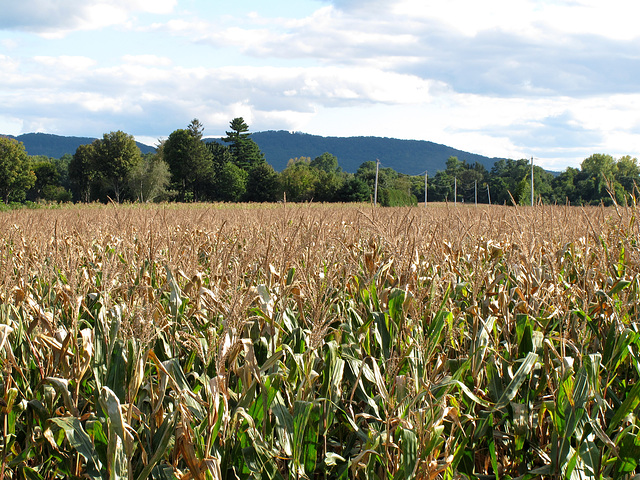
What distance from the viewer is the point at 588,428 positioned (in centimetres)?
192

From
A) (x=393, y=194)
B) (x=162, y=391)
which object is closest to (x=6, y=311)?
(x=162, y=391)

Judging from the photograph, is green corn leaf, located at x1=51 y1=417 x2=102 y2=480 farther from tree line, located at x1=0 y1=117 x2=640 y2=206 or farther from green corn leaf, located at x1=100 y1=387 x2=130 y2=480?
tree line, located at x1=0 y1=117 x2=640 y2=206

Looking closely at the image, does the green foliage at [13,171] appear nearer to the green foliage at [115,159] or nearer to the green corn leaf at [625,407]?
the green foliage at [115,159]

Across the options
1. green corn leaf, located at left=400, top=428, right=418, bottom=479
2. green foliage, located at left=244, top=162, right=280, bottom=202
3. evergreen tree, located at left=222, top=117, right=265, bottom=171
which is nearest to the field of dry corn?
green corn leaf, located at left=400, top=428, right=418, bottom=479

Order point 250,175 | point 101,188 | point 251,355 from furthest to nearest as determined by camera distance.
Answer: point 250,175 → point 101,188 → point 251,355

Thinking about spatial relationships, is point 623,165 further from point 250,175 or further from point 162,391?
point 162,391

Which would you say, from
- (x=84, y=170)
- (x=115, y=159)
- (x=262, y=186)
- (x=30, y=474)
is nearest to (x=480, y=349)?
(x=30, y=474)

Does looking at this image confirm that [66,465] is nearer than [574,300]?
Yes

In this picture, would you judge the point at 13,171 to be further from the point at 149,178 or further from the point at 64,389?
the point at 64,389

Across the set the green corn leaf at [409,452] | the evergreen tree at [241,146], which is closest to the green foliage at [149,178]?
the evergreen tree at [241,146]

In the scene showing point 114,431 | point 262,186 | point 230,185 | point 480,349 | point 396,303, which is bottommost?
point 114,431

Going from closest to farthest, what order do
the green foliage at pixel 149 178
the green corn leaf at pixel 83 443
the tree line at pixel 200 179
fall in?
the green corn leaf at pixel 83 443 → the green foliage at pixel 149 178 → the tree line at pixel 200 179

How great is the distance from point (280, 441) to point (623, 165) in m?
118

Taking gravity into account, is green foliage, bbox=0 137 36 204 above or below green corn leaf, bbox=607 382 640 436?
above
